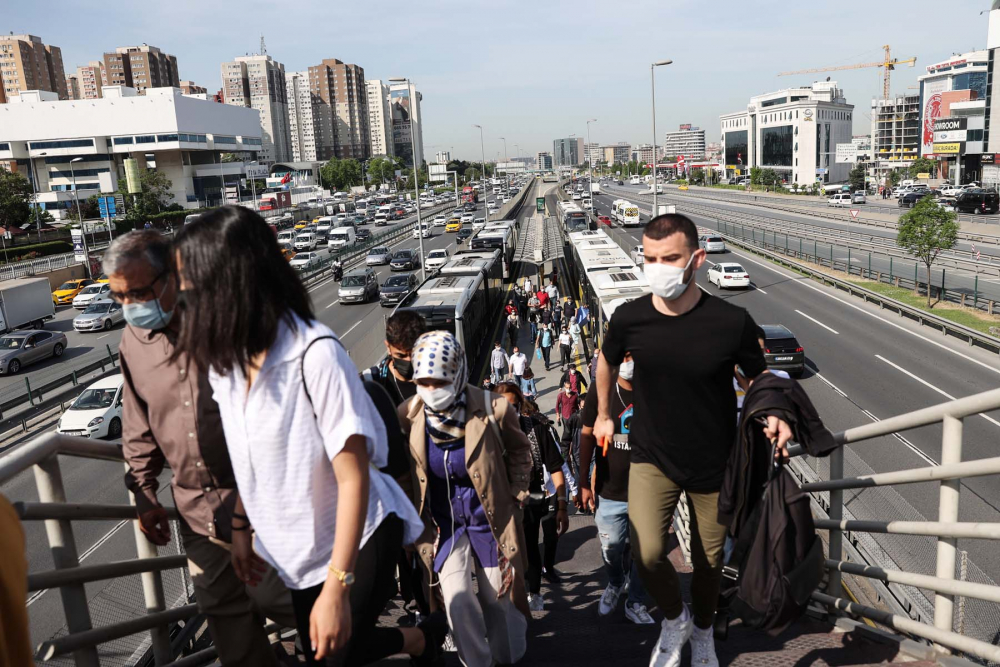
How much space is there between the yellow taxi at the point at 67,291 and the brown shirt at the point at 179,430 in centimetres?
4409

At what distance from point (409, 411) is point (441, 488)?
40cm

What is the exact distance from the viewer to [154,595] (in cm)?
335

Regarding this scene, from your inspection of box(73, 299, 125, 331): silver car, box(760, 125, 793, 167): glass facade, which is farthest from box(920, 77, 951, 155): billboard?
box(73, 299, 125, 331): silver car

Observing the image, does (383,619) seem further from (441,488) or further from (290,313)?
(290,313)

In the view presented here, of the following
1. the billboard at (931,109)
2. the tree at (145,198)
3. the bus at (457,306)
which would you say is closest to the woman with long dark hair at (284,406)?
the bus at (457,306)

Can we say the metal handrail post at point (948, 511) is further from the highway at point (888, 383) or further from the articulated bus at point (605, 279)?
the articulated bus at point (605, 279)

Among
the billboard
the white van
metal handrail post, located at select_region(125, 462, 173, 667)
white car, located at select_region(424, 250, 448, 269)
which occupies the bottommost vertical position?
white car, located at select_region(424, 250, 448, 269)

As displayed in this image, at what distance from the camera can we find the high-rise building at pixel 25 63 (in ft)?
516

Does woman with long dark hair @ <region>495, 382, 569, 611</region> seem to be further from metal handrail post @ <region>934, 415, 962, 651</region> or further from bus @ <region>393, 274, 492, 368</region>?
bus @ <region>393, 274, 492, 368</region>

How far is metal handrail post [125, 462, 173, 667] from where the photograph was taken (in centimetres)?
332

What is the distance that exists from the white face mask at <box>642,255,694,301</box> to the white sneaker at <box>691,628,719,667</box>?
1553mm

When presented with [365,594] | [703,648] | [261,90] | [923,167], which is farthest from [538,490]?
[261,90]

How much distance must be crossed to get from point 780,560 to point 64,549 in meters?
2.76

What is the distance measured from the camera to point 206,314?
81.0 inches
